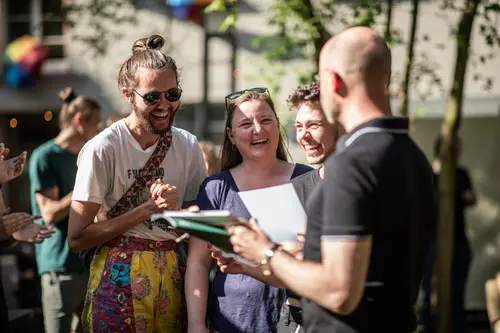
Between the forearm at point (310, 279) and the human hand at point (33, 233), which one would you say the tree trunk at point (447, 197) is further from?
the forearm at point (310, 279)

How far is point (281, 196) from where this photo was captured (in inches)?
124

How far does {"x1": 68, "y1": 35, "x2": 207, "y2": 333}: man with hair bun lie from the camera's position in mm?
3754

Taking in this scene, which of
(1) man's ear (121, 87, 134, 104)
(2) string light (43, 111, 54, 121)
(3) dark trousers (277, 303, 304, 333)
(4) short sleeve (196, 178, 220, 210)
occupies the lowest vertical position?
(2) string light (43, 111, 54, 121)

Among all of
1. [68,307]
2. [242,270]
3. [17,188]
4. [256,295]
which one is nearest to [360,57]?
[242,270]

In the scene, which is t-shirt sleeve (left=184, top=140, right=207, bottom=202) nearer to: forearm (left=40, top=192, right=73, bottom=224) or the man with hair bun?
the man with hair bun

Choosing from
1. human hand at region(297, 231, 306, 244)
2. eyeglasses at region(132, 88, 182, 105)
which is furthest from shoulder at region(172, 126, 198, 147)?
human hand at region(297, 231, 306, 244)

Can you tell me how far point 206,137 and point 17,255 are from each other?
5.08 m

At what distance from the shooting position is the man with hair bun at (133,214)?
3754 mm

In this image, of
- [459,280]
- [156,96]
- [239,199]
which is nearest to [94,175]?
[156,96]

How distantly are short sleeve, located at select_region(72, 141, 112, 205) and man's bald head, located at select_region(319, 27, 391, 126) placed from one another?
1407 mm

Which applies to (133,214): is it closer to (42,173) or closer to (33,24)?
(42,173)

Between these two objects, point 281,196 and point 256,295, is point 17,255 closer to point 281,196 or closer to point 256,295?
point 256,295

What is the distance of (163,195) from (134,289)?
1.71 ft

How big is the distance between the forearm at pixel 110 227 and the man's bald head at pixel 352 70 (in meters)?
1.31
